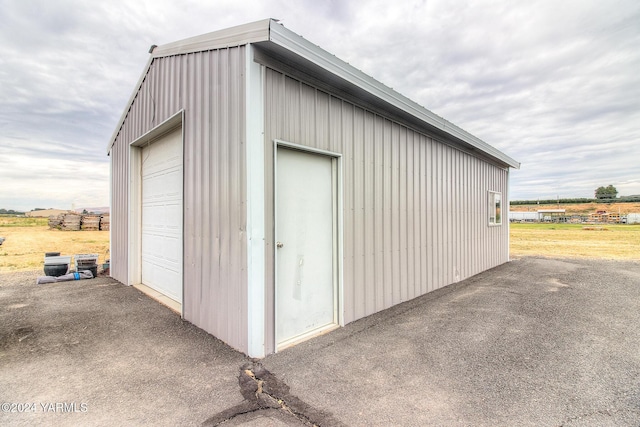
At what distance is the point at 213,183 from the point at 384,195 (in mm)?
2586

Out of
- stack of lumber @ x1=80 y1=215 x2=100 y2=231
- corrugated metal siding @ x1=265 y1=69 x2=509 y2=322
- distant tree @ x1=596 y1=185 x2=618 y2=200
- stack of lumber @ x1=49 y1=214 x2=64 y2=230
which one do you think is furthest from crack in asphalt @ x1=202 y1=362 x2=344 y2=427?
distant tree @ x1=596 y1=185 x2=618 y2=200

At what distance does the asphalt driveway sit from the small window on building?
3852mm

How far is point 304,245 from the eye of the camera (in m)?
3.31

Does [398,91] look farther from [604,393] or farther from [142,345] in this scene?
[142,345]

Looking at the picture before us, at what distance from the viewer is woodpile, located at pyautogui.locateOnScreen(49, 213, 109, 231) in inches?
763

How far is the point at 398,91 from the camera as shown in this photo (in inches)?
167

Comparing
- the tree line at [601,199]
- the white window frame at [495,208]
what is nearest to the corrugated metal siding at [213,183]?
the white window frame at [495,208]

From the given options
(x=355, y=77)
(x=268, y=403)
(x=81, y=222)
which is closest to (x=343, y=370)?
(x=268, y=403)

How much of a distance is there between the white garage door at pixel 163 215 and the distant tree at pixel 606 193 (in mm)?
88574

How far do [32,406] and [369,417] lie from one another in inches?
95.1

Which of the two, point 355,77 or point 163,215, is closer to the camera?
point 355,77

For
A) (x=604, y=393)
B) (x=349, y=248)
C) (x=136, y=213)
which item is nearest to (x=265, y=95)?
(x=349, y=248)

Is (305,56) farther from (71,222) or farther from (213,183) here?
(71,222)

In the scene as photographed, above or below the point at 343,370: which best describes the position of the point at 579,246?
below
